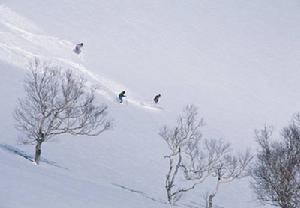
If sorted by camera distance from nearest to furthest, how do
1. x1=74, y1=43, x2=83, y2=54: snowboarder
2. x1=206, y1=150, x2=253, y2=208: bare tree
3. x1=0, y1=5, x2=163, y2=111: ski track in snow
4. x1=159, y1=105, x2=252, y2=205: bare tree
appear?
x1=159, y1=105, x2=252, y2=205: bare tree → x1=206, y1=150, x2=253, y2=208: bare tree → x1=0, y1=5, x2=163, y2=111: ski track in snow → x1=74, y1=43, x2=83, y2=54: snowboarder

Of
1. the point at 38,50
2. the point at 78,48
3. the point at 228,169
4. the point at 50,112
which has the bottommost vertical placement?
the point at 50,112

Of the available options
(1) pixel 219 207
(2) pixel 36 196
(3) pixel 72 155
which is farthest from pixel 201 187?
(2) pixel 36 196

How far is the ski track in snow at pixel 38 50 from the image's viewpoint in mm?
56875

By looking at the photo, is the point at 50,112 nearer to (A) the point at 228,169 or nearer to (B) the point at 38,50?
(A) the point at 228,169

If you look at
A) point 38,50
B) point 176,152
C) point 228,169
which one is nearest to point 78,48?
point 38,50

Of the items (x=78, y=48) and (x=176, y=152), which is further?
(x=78, y=48)

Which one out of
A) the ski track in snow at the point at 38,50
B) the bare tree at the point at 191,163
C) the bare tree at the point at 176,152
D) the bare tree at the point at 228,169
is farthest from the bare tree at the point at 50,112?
the bare tree at the point at 228,169

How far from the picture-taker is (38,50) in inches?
2402

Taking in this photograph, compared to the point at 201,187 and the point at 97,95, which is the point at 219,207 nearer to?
the point at 201,187

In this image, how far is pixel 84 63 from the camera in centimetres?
6334

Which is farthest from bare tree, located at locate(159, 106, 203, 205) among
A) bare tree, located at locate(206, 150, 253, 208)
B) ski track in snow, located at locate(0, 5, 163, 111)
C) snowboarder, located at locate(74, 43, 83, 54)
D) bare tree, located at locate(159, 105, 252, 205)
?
snowboarder, located at locate(74, 43, 83, 54)

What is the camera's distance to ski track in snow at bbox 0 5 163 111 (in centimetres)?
5688

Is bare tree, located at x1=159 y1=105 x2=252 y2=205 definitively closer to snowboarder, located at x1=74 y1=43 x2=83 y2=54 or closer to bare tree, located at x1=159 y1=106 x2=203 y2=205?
bare tree, located at x1=159 y1=106 x2=203 y2=205

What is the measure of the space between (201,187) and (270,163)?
54.0 ft
